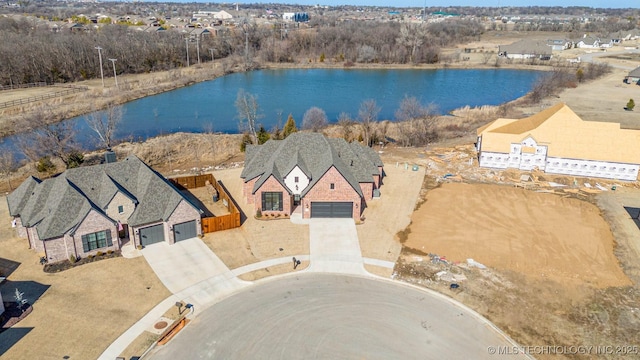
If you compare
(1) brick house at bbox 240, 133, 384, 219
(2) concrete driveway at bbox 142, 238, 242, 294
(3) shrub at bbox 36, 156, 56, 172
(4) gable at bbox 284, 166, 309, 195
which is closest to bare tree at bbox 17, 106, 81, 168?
(3) shrub at bbox 36, 156, 56, 172

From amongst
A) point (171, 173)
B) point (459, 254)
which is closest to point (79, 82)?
point (171, 173)

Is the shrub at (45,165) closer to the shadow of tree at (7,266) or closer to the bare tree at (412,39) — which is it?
the shadow of tree at (7,266)

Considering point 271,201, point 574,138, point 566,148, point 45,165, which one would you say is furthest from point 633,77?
point 45,165

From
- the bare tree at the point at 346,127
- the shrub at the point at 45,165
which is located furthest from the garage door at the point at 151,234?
the bare tree at the point at 346,127

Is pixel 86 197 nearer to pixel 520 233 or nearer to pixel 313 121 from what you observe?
pixel 520 233

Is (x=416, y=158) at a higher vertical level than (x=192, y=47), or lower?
lower

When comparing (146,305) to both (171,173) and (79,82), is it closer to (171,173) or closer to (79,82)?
(171,173)
